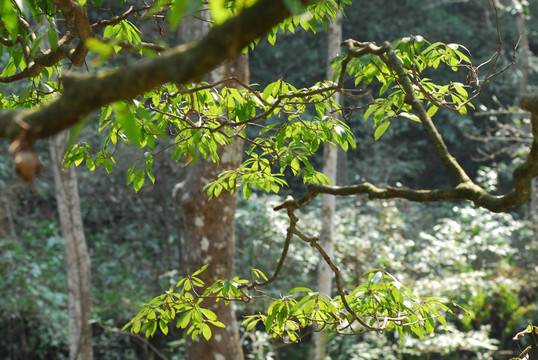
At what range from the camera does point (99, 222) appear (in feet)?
24.2

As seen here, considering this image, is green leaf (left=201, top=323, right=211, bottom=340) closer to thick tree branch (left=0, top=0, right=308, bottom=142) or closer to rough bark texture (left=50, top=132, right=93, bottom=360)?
thick tree branch (left=0, top=0, right=308, bottom=142)

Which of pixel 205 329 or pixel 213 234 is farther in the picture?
pixel 213 234

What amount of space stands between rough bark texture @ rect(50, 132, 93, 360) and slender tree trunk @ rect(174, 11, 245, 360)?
136 centimetres

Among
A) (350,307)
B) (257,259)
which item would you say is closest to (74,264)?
(257,259)

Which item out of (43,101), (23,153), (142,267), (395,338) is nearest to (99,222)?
(142,267)

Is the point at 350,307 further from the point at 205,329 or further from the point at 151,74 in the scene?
the point at 151,74

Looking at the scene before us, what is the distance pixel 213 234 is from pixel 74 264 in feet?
5.36

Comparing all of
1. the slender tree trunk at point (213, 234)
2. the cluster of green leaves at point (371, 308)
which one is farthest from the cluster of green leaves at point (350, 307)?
the slender tree trunk at point (213, 234)

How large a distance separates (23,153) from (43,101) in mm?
1390

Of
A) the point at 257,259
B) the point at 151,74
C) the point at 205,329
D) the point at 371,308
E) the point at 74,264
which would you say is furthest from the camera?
the point at 257,259

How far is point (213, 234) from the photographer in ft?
12.5

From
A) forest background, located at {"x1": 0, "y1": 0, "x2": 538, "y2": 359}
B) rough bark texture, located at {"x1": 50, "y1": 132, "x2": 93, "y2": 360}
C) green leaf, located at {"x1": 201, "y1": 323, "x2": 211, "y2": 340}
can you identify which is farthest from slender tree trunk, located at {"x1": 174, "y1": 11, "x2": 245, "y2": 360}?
green leaf, located at {"x1": 201, "y1": 323, "x2": 211, "y2": 340}

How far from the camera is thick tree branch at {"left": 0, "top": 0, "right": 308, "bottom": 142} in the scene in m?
0.74

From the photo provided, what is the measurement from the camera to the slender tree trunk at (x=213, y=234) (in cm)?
375
